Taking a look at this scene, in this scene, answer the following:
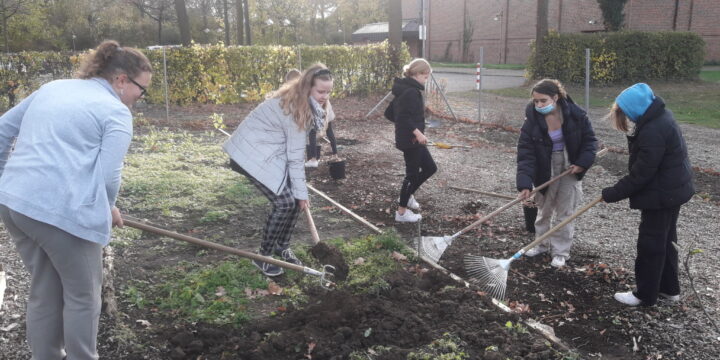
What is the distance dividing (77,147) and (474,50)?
39.9 m

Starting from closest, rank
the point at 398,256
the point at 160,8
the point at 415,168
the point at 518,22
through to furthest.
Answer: the point at 398,256, the point at 415,168, the point at 518,22, the point at 160,8

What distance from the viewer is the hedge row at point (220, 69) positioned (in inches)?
573

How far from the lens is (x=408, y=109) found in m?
5.86

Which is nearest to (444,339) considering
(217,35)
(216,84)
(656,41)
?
(216,84)

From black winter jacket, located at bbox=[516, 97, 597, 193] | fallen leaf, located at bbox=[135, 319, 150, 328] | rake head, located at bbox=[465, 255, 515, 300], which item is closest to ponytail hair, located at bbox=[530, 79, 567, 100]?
black winter jacket, located at bbox=[516, 97, 597, 193]

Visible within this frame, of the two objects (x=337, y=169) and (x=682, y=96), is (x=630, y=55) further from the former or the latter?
(x=337, y=169)

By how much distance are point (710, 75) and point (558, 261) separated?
22.9 m

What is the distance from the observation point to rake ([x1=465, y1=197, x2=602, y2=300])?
445cm

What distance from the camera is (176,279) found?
4543 millimetres

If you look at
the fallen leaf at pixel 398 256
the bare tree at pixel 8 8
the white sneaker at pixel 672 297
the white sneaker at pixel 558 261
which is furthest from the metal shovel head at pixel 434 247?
the bare tree at pixel 8 8

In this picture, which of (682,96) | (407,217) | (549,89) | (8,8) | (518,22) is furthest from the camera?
(518,22)

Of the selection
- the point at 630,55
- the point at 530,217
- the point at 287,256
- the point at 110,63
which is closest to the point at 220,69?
the point at 530,217

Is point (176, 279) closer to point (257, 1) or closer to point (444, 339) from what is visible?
point (444, 339)

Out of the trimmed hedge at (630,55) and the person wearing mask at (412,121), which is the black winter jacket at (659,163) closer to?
the person wearing mask at (412,121)
